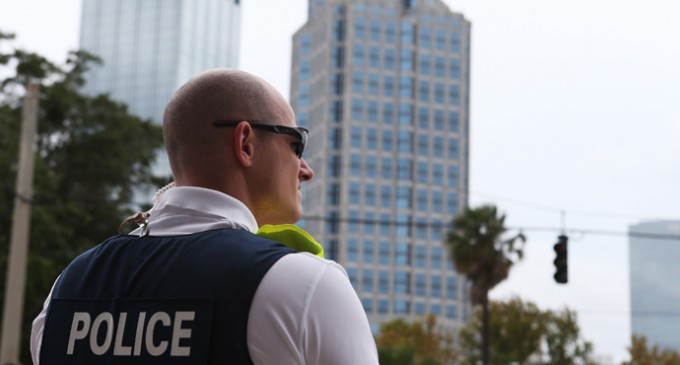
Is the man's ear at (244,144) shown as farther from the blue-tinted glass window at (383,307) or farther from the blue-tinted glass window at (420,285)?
the blue-tinted glass window at (420,285)

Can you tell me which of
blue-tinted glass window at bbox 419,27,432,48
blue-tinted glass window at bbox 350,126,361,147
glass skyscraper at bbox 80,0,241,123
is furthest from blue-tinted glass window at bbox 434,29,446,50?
glass skyscraper at bbox 80,0,241,123

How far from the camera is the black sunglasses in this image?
1.99 metres

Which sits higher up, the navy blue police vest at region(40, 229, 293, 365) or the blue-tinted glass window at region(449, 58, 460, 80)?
the blue-tinted glass window at region(449, 58, 460, 80)

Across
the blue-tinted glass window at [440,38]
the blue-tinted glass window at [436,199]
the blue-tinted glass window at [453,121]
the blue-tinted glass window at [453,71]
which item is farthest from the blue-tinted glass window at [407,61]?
the blue-tinted glass window at [436,199]

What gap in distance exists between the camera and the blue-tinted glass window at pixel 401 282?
14725 centimetres

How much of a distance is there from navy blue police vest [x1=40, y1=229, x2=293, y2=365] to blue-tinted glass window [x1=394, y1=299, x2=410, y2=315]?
14513 cm

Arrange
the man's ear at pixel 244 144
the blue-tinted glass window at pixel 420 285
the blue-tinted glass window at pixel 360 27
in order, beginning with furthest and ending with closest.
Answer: the blue-tinted glass window at pixel 360 27 < the blue-tinted glass window at pixel 420 285 < the man's ear at pixel 244 144

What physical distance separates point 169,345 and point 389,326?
259 ft

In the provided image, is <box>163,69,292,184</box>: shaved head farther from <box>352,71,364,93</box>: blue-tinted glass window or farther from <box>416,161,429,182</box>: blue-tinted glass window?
<box>352,71,364,93</box>: blue-tinted glass window

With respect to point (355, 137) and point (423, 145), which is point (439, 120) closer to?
point (423, 145)

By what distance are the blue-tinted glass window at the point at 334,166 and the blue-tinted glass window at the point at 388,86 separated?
38.9 feet

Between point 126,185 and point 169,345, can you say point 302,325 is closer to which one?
point 169,345

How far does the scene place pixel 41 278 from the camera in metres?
29.6

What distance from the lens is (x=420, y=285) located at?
148 metres
